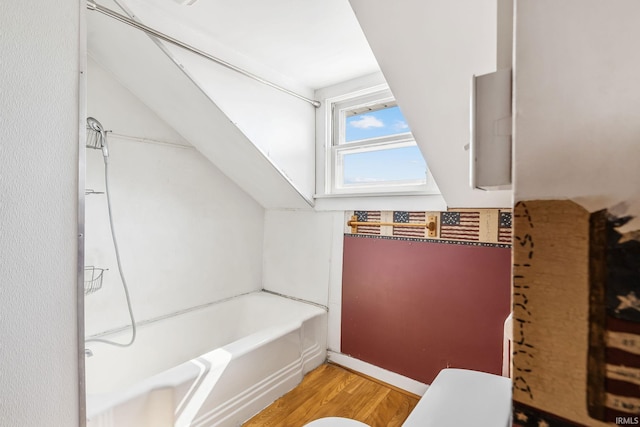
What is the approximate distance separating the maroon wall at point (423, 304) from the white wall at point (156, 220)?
1.04 meters

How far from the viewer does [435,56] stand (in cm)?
104

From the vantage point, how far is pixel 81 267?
865 mm

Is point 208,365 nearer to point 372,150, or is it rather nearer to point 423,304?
point 423,304

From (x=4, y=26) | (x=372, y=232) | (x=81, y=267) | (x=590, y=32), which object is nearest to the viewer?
(x=590, y=32)

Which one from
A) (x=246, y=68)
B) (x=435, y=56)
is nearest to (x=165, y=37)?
(x=246, y=68)

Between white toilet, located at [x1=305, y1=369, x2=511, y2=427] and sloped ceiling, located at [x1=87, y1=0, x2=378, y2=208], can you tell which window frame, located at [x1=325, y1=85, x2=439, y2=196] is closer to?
sloped ceiling, located at [x1=87, y1=0, x2=378, y2=208]

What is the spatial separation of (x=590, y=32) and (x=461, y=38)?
83cm

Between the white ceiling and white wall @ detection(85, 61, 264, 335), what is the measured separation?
73 centimetres

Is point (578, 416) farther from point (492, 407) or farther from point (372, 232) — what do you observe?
point (372, 232)

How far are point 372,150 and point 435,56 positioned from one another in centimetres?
118

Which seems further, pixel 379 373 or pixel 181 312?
pixel 181 312

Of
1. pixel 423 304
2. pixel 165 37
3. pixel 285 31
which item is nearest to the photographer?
pixel 165 37

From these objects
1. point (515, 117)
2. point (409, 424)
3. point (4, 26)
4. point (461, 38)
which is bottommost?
point (409, 424)

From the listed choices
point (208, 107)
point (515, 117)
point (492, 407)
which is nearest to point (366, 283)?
point (492, 407)
